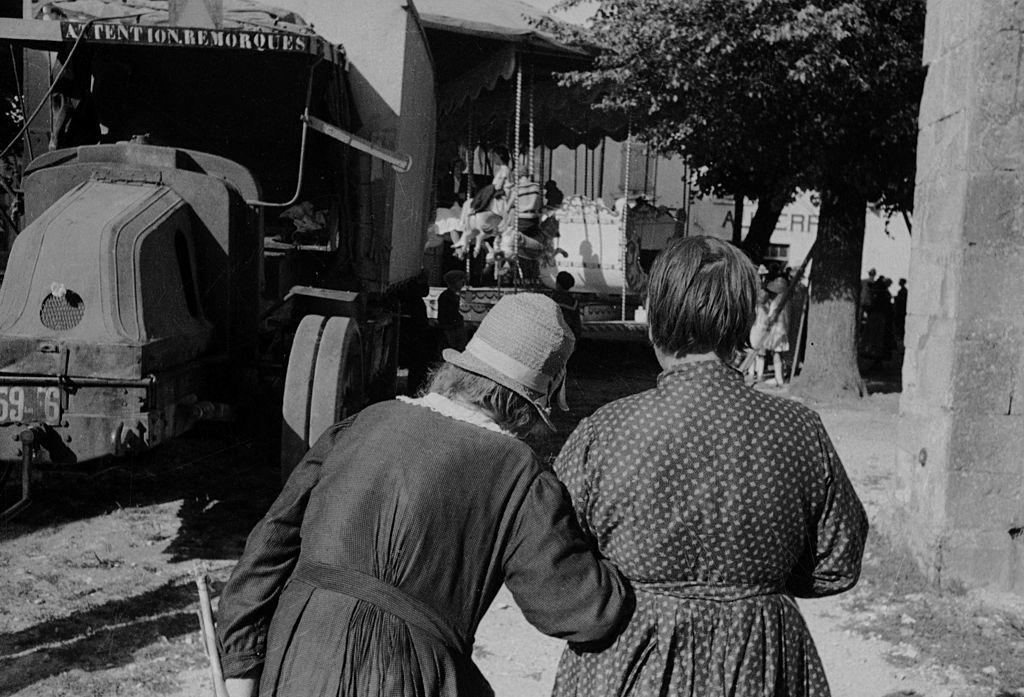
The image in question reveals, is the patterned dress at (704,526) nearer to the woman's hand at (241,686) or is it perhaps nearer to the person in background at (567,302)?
the woman's hand at (241,686)

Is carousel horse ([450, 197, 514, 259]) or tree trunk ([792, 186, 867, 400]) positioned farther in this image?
carousel horse ([450, 197, 514, 259])

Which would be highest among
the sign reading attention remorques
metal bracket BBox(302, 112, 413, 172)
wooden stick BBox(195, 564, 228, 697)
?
the sign reading attention remorques

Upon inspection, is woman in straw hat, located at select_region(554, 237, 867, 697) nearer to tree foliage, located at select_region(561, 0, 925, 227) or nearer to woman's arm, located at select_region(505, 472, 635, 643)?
woman's arm, located at select_region(505, 472, 635, 643)

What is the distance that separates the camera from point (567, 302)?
42.2ft

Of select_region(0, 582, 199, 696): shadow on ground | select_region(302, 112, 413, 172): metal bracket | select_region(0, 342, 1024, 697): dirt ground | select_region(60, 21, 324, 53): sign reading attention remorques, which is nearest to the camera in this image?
select_region(0, 582, 199, 696): shadow on ground

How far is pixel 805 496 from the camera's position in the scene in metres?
2.16

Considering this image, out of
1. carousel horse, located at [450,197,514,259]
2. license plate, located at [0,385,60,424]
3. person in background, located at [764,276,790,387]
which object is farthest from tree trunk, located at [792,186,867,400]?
license plate, located at [0,385,60,424]

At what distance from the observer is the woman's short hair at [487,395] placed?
2.20 m

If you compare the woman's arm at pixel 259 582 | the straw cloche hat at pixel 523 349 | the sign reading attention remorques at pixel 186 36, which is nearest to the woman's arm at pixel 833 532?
the straw cloche hat at pixel 523 349

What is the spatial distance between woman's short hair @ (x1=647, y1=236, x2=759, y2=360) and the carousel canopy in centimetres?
1073

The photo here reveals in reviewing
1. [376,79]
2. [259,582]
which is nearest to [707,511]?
[259,582]

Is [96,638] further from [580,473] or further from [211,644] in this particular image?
[580,473]

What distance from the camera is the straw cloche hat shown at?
221 cm

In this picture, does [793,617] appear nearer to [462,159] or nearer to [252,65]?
[252,65]
